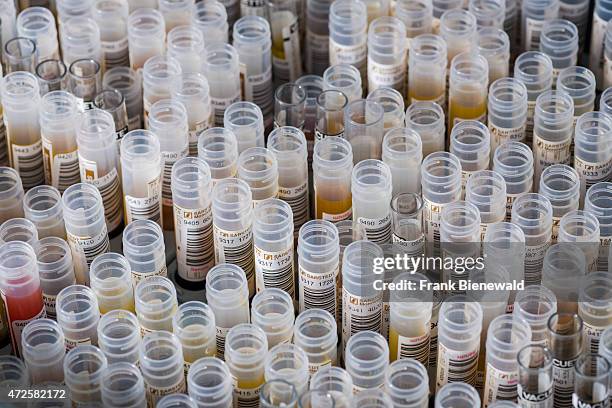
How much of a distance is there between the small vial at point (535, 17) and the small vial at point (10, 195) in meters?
1.18

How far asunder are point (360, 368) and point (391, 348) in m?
0.14

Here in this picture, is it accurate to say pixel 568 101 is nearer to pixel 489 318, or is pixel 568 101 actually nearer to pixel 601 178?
pixel 601 178

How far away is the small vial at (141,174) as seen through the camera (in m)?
2.52

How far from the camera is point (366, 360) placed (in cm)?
221

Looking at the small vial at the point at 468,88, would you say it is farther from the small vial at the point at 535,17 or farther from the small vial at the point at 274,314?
the small vial at the point at 274,314

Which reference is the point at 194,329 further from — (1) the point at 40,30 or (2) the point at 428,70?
(1) the point at 40,30

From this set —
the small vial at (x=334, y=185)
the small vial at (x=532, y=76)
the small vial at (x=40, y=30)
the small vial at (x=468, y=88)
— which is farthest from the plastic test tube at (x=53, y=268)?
the small vial at (x=532, y=76)

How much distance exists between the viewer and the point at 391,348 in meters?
2.32

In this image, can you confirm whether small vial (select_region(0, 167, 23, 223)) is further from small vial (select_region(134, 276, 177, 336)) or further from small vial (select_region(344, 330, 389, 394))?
small vial (select_region(344, 330, 389, 394))

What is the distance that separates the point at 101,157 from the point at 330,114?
47 cm

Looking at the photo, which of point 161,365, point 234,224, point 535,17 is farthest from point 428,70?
point 161,365

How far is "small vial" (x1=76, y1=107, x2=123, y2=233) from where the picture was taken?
8.48 ft

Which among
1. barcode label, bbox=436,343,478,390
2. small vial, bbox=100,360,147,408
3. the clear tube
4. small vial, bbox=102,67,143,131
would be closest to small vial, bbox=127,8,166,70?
small vial, bbox=102,67,143,131

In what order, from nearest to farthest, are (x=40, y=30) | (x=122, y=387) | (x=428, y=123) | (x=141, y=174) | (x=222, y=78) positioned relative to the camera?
1. (x=122, y=387)
2. (x=141, y=174)
3. (x=428, y=123)
4. (x=222, y=78)
5. (x=40, y=30)
